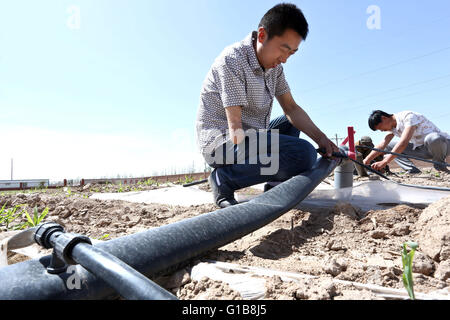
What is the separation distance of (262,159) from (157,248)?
1.17m

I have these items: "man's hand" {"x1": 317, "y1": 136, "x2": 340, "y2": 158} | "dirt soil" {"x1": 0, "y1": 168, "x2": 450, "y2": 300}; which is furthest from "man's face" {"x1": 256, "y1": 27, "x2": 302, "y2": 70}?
"dirt soil" {"x1": 0, "y1": 168, "x2": 450, "y2": 300}

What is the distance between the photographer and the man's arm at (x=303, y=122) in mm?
2094

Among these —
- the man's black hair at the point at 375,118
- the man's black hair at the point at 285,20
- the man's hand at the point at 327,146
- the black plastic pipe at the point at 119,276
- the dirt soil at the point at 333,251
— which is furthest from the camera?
the man's black hair at the point at 375,118

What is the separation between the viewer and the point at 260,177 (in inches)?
77.7

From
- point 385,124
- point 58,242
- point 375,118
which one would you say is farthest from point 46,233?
point 385,124

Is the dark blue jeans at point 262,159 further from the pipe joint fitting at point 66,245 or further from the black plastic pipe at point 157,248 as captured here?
the pipe joint fitting at point 66,245

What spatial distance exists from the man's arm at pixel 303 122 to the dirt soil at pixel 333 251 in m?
0.59

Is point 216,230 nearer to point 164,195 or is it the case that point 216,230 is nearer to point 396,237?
point 396,237

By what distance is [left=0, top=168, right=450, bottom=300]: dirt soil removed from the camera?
77 cm

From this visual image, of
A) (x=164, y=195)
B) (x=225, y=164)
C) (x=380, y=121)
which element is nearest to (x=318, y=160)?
(x=225, y=164)

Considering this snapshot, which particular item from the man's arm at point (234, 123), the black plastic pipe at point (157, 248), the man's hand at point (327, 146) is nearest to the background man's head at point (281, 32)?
the man's arm at point (234, 123)

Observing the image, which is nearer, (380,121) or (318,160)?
(318,160)

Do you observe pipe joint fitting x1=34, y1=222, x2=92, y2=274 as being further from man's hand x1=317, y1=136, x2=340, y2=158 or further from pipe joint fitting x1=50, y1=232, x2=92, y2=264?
man's hand x1=317, y1=136, x2=340, y2=158
